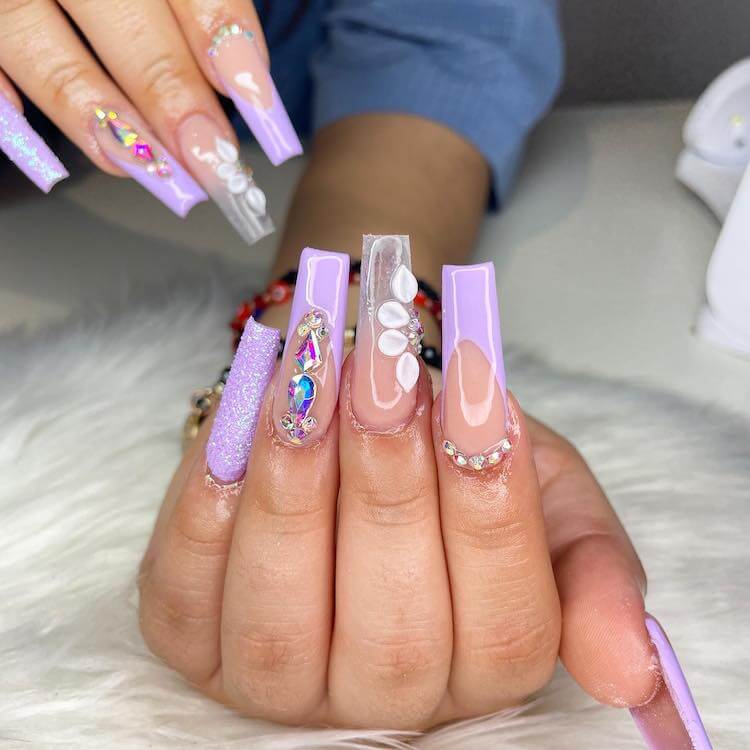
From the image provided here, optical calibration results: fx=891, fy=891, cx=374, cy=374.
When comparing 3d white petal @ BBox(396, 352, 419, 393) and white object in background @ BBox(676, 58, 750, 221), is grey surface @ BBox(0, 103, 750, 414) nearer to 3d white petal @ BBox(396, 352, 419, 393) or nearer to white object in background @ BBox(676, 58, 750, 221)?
white object in background @ BBox(676, 58, 750, 221)

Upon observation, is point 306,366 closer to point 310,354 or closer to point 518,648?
point 310,354

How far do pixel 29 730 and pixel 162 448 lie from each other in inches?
5.1

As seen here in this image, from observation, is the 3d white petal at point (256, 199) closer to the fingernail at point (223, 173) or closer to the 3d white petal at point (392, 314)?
the fingernail at point (223, 173)

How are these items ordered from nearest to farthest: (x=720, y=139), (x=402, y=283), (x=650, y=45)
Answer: (x=402, y=283) < (x=720, y=139) < (x=650, y=45)

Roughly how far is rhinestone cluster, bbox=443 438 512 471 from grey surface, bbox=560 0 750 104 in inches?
22.7

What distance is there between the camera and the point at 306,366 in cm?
26

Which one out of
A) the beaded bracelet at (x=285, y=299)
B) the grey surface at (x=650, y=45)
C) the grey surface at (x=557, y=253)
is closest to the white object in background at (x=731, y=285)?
the grey surface at (x=557, y=253)

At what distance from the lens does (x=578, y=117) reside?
64 cm

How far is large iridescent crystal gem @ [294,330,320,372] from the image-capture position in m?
0.26

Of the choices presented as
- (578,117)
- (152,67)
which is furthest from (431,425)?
(578,117)

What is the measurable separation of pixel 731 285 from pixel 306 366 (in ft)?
0.82

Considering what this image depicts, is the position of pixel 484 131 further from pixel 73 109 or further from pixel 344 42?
pixel 73 109

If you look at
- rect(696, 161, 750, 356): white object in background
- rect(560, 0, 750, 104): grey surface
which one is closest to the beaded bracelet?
rect(696, 161, 750, 356): white object in background

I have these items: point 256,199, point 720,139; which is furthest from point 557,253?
point 256,199
